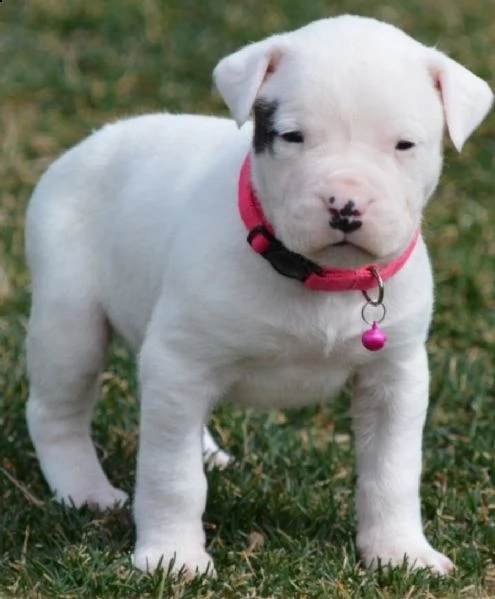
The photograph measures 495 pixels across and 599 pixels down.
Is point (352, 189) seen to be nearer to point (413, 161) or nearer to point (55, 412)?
point (413, 161)

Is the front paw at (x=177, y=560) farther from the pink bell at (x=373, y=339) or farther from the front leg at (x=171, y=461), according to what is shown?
the pink bell at (x=373, y=339)

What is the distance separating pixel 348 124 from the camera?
391 cm

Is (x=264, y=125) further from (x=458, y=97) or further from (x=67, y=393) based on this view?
(x=67, y=393)

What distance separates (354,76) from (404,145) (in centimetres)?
22

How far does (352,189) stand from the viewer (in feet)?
12.6

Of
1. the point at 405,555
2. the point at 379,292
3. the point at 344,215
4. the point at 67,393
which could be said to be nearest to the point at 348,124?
the point at 344,215

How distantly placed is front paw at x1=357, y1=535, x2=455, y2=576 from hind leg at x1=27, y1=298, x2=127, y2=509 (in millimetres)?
933

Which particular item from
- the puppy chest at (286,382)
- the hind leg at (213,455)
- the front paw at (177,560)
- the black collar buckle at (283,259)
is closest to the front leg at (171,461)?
the front paw at (177,560)

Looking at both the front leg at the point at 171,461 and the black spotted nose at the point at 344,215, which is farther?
the front leg at the point at 171,461

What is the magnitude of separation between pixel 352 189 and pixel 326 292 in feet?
1.83

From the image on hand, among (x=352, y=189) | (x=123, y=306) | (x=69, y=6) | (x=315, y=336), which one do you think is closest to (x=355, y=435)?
(x=315, y=336)

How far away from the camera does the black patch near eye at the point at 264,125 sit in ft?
13.3

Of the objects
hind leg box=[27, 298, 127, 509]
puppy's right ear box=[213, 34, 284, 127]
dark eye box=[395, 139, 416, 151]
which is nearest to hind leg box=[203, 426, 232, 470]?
hind leg box=[27, 298, 127, 509]

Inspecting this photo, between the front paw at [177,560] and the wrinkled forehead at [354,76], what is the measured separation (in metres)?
1.36
